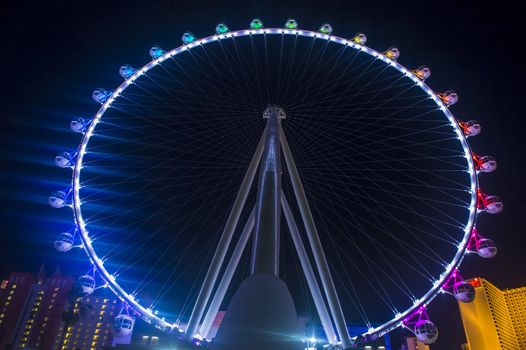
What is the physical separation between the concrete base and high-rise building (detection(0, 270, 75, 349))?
53570 millimetres

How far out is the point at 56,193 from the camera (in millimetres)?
13438

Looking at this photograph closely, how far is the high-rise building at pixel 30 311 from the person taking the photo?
50.0 meters

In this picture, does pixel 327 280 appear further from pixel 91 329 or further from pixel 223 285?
pixel 91 329

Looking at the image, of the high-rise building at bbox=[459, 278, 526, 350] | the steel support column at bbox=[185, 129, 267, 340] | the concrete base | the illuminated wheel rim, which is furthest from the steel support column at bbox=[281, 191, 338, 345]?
the high-rise building at bbox=[459, 278, 526, 350]

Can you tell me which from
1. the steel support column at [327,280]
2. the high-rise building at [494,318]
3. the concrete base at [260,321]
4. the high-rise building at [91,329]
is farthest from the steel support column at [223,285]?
the high-rise building at [494,318]

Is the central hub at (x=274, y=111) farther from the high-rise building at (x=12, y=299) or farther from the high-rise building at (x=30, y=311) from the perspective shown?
the high-rise building at (x=12, y=299)

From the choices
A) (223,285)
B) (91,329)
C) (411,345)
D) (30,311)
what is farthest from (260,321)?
(411,345)

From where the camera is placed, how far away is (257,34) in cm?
1602

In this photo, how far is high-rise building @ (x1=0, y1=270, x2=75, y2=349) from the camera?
50.0 metres

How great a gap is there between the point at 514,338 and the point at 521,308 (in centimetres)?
846

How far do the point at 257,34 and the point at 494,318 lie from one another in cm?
10057

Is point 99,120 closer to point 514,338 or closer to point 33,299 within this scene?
point 33,299

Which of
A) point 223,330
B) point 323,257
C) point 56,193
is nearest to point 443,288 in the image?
point 323,257

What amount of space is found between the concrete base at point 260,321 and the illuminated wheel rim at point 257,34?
7.90 meters
